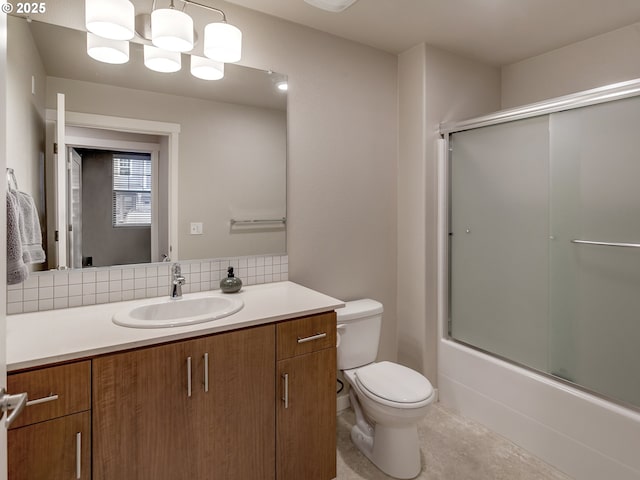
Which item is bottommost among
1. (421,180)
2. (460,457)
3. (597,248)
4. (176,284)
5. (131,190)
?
(460,457)

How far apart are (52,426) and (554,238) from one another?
2269mm

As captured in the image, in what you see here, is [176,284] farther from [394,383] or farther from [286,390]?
[394,383]

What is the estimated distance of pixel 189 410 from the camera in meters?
1.34

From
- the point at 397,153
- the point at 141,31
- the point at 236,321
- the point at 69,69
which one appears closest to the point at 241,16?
the point at 141,31

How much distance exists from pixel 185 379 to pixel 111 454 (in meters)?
0.30

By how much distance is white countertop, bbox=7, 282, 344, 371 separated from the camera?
1138mm

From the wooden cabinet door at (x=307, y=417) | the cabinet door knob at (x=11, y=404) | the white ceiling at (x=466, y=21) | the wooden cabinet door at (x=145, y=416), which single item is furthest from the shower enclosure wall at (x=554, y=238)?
the cabinet door knob at (x=11, y=404)

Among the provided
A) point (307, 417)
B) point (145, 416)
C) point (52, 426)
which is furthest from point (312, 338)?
point (52, 426)

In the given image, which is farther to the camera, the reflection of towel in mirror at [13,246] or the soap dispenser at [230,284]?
the soap dispenser at [230,284]

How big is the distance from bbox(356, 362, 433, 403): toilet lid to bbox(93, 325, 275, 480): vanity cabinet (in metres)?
0.56

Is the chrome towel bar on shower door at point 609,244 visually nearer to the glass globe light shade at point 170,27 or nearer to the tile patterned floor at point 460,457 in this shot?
the tile patterned floor at point 460,457

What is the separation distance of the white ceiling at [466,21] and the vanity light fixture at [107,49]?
19.3 inches

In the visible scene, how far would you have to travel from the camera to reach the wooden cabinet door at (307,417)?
5.09 feet

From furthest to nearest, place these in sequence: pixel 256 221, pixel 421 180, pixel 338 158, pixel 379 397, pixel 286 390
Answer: pixel 421 180
pixel 338 158
pixel 256 221
pixel 379 397
pixel 286 390
